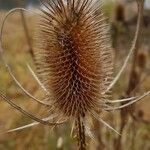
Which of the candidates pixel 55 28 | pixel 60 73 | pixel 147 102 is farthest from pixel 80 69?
pixel 147 102

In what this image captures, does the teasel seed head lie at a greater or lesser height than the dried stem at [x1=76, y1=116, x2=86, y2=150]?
greater

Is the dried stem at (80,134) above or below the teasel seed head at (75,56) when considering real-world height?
below

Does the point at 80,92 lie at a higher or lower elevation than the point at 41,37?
lower

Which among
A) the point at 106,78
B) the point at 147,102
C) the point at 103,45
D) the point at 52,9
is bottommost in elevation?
the point at 147,102

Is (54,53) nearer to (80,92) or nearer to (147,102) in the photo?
(80,92)

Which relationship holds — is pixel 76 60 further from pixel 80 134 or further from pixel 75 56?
pixel 80 134
